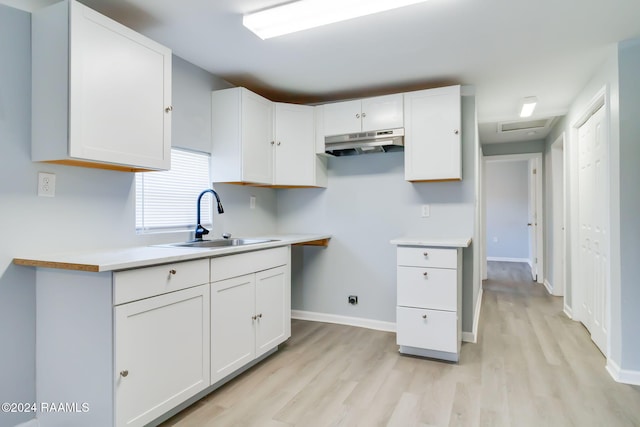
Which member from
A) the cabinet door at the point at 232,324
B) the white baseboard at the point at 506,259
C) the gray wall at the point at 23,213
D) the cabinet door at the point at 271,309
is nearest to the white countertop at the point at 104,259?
the gray wall at the point at 23,213

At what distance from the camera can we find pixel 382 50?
2.53m

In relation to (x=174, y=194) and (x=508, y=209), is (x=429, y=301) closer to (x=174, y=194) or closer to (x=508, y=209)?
(x=174, y=194)

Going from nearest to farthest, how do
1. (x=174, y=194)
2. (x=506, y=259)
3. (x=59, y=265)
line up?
1. (x=59, y=265)
2. (x=174, y=194)
3. (x=506, y=259)

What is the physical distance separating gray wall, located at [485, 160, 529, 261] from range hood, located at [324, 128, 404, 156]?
560 centimetres

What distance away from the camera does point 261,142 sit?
10.3 feet

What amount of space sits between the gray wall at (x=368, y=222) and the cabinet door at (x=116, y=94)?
1840mm

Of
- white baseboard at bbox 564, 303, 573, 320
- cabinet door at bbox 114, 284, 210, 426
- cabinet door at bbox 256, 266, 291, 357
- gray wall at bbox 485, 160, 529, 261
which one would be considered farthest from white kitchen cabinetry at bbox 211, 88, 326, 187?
gray wall at bbox 485, 160, 529, 261

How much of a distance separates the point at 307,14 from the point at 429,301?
2.13 meters

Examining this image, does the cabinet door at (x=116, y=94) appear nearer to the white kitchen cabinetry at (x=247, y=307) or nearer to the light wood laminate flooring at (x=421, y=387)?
the white kitchen cabinetry at (x=247, y=307)

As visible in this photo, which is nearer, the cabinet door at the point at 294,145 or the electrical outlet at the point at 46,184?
the electrical outlet at the point at 46,184

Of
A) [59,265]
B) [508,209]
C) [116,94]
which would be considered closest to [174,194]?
[116,94]

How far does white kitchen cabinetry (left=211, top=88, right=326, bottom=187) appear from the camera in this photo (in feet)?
9.55

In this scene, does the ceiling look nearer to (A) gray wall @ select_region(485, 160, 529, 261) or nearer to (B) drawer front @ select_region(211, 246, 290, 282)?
(B) drawer front @ select_region(211, 246, 290, 282)

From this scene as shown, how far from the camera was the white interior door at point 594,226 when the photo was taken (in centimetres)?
279
